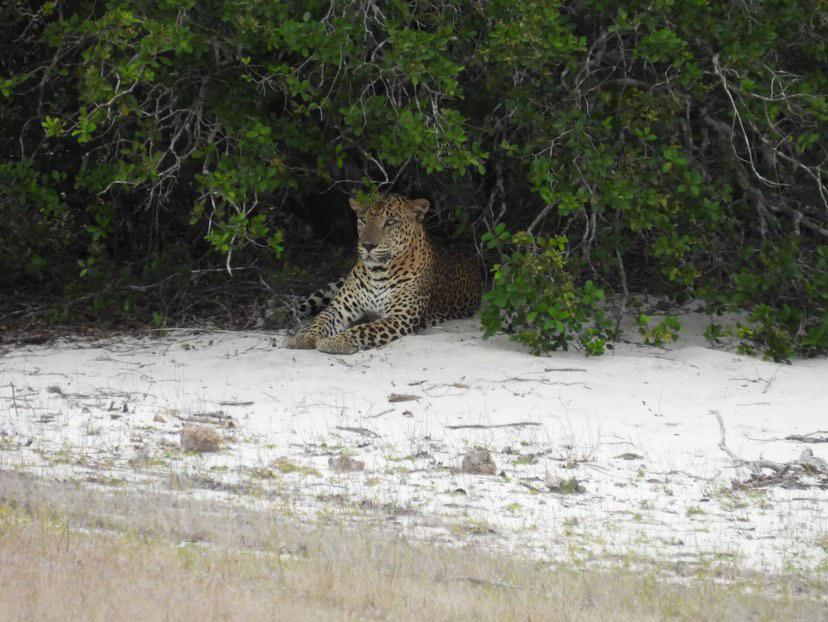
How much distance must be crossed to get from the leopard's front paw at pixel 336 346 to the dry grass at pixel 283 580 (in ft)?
15.8

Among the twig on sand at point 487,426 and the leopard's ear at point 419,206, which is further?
the leopard's ear at point 419,206

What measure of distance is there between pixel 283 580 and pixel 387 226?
669 centimetres

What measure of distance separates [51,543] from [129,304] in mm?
6499

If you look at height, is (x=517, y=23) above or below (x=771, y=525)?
above

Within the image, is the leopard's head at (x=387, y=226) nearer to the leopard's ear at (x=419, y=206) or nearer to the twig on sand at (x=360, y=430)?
the leopard's ear at (x=419, y=206)

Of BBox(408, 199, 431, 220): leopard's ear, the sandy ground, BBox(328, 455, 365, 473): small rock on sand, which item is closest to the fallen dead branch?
the sandy ground

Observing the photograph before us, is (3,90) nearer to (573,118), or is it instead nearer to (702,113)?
(573,118)

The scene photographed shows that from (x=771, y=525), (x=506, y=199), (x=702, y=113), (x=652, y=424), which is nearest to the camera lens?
(x=771, y=525)

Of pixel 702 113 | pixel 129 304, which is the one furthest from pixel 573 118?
pixel 129 304

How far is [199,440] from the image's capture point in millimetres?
7992

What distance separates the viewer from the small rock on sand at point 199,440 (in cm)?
798

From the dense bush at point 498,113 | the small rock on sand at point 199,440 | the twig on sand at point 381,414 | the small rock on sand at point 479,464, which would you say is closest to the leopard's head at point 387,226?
the dense bush at point 498,113

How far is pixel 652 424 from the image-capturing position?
9.09 metres

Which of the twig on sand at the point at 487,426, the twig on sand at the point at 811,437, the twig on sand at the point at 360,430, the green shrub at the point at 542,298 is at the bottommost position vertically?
the twig on sand at the point at 360,430
